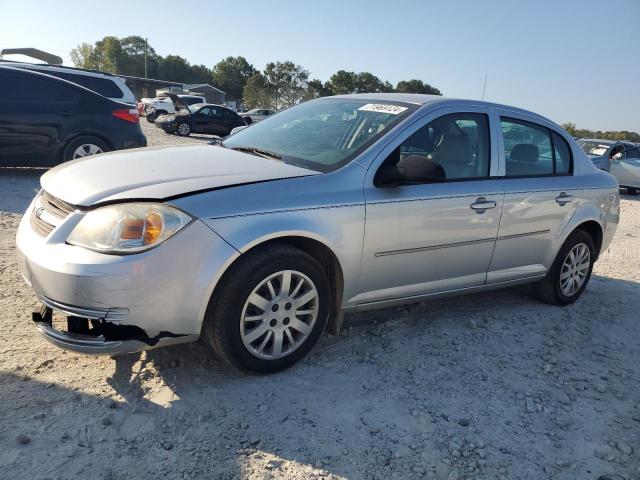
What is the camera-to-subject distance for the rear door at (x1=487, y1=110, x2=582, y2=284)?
4.00 meters

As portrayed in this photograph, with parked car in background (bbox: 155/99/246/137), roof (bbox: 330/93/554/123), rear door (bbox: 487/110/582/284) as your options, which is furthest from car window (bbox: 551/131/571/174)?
parked car in background (bbox: 155/99/246/137)

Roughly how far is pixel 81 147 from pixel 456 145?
6134mm

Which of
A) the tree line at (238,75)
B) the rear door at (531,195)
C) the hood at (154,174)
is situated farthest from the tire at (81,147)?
the tree line at (238,75)

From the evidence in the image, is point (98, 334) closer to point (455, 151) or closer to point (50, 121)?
point (455, 151)

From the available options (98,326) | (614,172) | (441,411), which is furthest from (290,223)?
(614,172)

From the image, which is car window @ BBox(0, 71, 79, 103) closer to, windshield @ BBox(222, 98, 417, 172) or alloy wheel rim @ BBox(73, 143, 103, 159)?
alloy wheel rim @ BBox(73, 143, 103, 159)

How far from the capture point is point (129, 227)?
8.52ft

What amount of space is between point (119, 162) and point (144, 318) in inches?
44.8

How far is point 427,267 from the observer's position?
3.59 metres

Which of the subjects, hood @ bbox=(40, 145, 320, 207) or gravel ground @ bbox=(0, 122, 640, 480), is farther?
hood @ bbox=(40, 145, 320, 207)

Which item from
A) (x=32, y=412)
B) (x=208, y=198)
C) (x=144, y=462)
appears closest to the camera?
(x=144, y=462)

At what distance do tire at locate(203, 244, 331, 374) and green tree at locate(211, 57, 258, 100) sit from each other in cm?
8889

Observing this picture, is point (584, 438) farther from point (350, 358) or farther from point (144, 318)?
point (144, 318)

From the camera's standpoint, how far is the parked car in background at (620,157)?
518 inches
